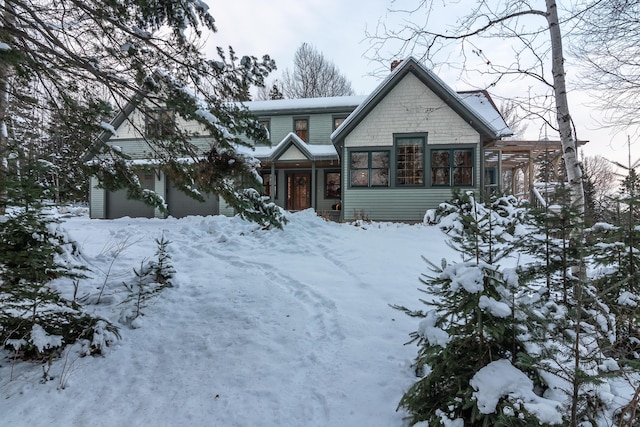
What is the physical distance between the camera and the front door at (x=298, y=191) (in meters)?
17.5

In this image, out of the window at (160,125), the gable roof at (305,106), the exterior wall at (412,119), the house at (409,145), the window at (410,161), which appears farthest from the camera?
the gable roof at (305,106)

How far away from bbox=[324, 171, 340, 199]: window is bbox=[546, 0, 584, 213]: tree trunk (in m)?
12.6

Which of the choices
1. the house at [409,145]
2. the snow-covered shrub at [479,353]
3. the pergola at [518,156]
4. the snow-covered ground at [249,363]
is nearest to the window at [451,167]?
the house at [409,145]

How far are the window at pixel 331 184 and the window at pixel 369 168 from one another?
365cm

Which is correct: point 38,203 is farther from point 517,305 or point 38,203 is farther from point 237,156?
point 517,305

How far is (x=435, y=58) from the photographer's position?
5539mm

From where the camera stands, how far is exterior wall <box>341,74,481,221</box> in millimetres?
12469

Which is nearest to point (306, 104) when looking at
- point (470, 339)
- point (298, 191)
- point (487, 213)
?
point (298, 191)

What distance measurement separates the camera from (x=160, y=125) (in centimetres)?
413

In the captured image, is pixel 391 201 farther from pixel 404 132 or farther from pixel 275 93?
pixel 275 93

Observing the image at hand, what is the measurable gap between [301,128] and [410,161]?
21.5 feet

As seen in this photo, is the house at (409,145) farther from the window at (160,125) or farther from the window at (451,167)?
the window at (160,125)

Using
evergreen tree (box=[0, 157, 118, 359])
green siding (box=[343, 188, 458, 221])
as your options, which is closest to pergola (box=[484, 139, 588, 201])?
green siding (box=[343, 188, 458, 221])

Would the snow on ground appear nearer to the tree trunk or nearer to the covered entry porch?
the tree trunk
